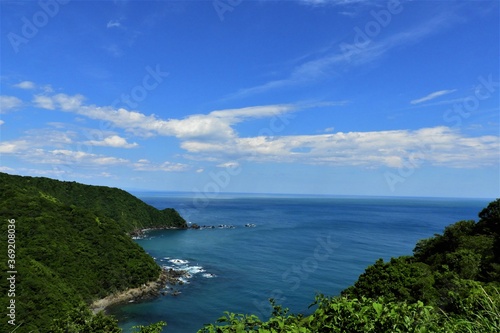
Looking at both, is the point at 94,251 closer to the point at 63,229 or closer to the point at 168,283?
the point at 63,229

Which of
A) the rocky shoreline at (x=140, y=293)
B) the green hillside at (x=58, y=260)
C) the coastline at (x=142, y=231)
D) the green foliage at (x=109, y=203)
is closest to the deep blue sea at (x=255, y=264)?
the rocky shoreline at (x=140, y=293)

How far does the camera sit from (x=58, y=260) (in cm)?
6353

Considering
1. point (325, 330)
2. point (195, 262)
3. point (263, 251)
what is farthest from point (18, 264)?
point (263, 251)

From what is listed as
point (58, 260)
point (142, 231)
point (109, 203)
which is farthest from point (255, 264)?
point (109, 203)

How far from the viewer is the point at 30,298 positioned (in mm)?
48125

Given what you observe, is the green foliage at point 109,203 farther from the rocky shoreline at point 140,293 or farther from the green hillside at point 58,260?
the rocky shoreline at point 140,293

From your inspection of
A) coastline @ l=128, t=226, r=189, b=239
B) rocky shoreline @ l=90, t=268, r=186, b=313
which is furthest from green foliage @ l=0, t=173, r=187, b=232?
rocky shoreline @ l=90, t=268, r=186, b=313

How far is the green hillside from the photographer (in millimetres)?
48031

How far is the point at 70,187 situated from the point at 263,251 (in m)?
104

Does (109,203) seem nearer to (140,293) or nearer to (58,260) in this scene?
(58,260)

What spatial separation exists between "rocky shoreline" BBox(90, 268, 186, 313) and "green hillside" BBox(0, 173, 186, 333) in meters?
1.31

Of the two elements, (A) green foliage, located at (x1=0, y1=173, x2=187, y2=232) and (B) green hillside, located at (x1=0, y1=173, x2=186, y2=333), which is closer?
(B) green hillside, located at (x1=0, y1=173, x2=186, y2=333)

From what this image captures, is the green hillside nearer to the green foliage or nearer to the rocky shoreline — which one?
the rocky shoreline

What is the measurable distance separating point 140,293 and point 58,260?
1828 centimetres
